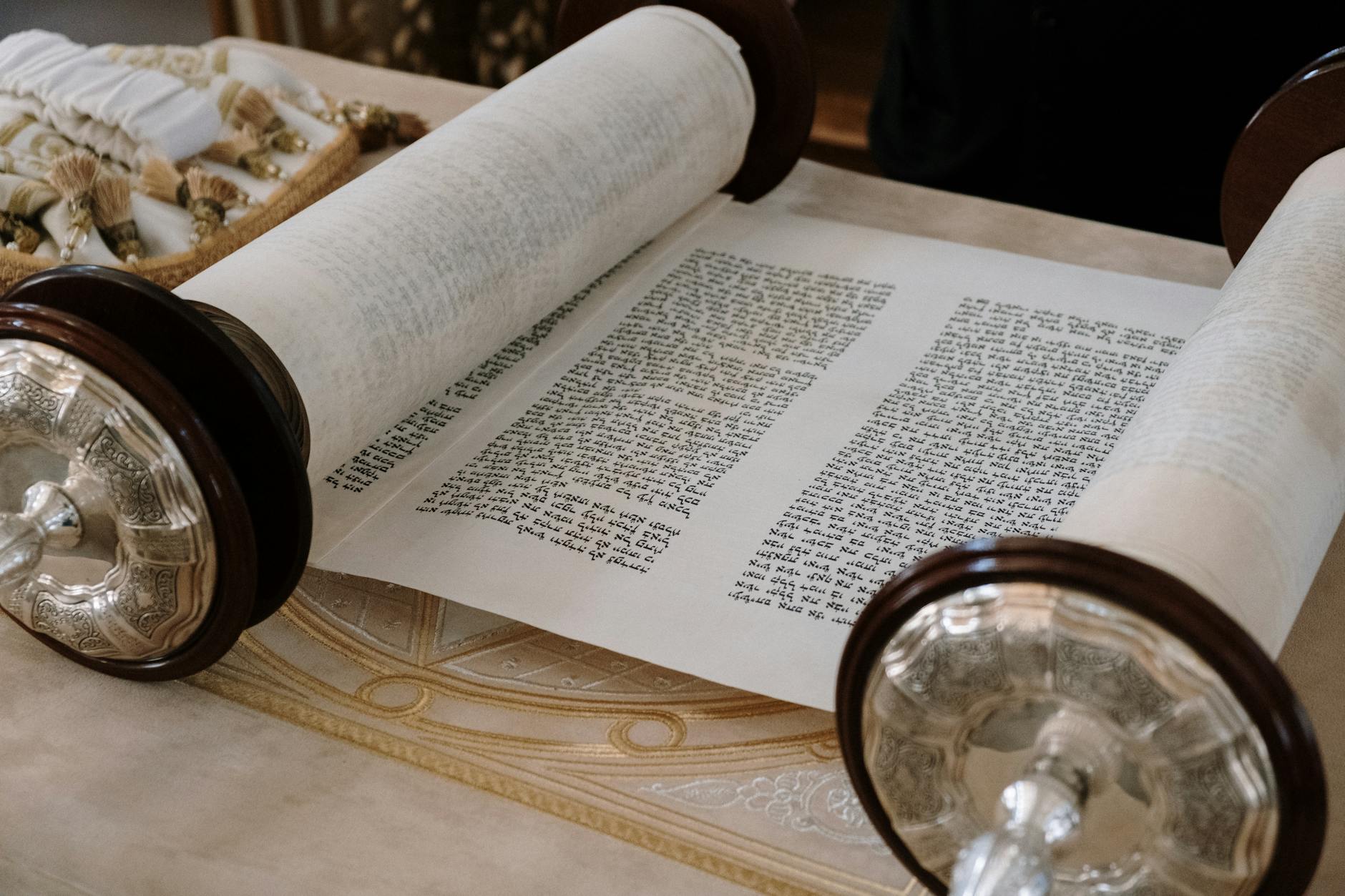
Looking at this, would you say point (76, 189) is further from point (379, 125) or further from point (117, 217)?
point (379, 125)

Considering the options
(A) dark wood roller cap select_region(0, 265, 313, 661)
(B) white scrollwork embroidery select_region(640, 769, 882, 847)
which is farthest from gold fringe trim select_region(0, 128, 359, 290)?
(B) white scrollwork embroidery select_region(640, 769, 882, 847)

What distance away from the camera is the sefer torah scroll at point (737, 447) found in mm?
540

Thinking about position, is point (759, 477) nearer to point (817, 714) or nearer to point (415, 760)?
point (817, 714)

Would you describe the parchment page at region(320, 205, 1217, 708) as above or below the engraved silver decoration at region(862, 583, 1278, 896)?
below

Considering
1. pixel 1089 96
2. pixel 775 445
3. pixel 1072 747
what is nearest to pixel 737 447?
pixel 775 445

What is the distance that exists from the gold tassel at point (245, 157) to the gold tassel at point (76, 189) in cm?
19

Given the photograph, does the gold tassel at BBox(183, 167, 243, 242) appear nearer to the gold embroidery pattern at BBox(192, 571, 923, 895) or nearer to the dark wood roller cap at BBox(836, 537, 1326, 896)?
the gold embroidery pattern at BBox(192, 571, 923, 895)

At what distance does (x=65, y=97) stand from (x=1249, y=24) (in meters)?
1.40

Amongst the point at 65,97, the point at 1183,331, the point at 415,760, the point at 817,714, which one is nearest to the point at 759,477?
the point at 817,714

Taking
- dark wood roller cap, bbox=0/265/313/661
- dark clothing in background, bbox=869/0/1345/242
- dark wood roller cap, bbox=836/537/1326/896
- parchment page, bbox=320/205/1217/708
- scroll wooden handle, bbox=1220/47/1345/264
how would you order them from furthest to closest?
dark clothing in background, bbox=869/0/1345/242 < scroll wooden handle, bbox=1220/47/1345/264 < parchment page, bbox=320/205/1217/708 < dark wood roller cap, bbox=0/265/313/661 < dark wood roller cap, bbox=836/537/1326/896

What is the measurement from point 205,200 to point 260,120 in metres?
0.20

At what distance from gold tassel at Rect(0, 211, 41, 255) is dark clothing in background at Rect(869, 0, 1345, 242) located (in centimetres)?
127

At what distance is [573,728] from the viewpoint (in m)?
0.74

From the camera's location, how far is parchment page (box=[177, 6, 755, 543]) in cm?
83
